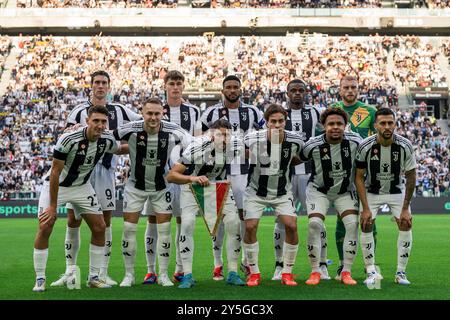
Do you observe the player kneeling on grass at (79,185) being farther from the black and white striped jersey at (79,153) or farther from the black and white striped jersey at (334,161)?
the black and white striped jersey at (334,161)

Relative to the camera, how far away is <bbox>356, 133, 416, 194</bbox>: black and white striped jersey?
30.2ft

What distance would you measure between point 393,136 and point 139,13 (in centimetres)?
3935

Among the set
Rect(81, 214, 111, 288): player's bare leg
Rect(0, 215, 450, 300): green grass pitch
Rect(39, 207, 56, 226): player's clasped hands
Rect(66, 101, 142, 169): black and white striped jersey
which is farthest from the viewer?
Rect(66, 101, 142, 169): black and white striped jersey

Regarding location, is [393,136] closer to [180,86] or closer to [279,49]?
[180,86]

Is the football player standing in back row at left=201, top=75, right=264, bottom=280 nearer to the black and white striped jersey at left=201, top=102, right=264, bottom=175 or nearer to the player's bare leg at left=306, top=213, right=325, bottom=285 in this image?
the black and white striped jersey at left=201, top=102, right=264, bottom=175

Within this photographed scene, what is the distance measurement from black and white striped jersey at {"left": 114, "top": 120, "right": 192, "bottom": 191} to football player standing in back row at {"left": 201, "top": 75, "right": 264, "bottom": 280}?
2.96 ft

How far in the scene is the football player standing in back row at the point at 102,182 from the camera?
9320mm

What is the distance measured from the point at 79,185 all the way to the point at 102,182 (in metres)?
0.68

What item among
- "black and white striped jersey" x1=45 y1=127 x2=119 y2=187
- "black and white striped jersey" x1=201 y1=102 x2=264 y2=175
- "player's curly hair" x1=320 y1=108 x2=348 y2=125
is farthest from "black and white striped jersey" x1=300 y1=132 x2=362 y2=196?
"black and white striped jersey" x1=45 y1=127 x2=119 y2=187

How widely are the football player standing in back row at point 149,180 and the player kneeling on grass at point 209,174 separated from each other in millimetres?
267

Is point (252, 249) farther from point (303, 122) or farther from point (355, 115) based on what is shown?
point (355, 115)

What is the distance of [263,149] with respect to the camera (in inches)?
368

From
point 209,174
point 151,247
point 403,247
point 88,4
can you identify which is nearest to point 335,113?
point 209,174

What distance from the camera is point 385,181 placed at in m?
9.30
